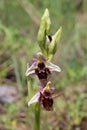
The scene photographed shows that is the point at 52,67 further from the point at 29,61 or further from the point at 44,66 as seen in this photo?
the point at 29,61

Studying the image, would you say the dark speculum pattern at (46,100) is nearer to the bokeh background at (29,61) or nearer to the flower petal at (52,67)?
the flower petal at (52,67)

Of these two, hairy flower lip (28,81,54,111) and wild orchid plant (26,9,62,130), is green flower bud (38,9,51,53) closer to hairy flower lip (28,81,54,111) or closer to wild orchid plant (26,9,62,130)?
wild orchid plant (26,9,62,130)

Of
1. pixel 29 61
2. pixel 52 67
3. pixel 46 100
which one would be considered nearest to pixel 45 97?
pixel 46 100

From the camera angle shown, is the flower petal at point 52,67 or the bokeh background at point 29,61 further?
the bokeh background at point 29,61

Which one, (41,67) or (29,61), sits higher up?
(29,61)

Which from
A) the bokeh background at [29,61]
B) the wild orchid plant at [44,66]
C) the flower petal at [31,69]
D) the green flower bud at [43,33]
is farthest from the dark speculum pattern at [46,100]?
the bokeh background at [29,61]

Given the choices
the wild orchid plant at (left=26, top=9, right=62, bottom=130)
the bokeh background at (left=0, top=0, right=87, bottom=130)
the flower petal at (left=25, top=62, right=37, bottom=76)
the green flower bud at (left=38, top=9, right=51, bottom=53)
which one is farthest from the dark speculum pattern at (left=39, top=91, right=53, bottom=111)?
the bokeh background at (left=0, top=0, right=87, bottom=130)
